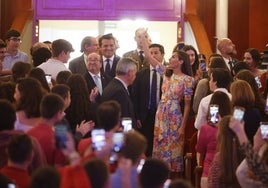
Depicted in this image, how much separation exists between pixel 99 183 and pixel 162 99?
170 inches

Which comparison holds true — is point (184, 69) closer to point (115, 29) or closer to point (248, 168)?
point (248, 168)

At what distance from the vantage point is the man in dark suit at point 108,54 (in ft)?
29.5

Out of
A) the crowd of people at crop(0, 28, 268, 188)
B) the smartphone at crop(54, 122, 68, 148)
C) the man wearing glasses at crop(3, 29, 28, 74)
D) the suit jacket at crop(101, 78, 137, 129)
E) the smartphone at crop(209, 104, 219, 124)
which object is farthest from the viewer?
the man wearing glasses at crop(3, 29, 28, 74)

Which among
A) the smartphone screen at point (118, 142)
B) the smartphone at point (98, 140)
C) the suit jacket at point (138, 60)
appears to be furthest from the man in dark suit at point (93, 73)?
the smartphone at point (98, 140)

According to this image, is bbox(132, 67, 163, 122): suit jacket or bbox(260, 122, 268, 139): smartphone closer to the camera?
bbox(260, 122, 268, 139): smartphone

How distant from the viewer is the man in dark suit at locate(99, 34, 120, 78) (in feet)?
29.5

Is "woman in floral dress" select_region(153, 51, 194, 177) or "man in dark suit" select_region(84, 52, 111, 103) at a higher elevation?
"man in dark suit" select_region(84, 52, 111, 103)

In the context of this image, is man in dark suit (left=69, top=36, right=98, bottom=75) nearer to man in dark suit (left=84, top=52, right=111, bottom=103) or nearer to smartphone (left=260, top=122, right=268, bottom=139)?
man in dark suit (left=84, top=52, right=111, bottom=103)

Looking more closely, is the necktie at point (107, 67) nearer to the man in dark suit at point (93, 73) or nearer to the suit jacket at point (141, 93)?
the suit jacket at point (141, 93)

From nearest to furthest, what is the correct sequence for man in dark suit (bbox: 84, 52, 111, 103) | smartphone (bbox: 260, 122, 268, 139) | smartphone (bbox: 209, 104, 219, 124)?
smartphone (bbox: 260, 122, 268, 139) → smartphone (bbox: 209, 104, 219, 124) → man in dark suit (bbox: 84, 52, 111, 103)

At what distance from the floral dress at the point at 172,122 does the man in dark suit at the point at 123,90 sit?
0.91m

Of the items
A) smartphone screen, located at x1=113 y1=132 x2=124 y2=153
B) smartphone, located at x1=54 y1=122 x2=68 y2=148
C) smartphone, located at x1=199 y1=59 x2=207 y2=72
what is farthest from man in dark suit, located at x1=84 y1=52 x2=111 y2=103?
smartphone, located at x1=54 y1=122 x2=68 y2=148

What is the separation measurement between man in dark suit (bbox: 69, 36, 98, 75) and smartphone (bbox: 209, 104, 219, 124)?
2799 mm

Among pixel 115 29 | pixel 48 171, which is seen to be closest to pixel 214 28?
pixel 115 29
